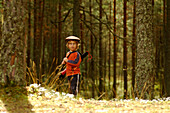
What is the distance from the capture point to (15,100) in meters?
4.22

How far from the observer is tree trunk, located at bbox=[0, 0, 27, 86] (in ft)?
15.1

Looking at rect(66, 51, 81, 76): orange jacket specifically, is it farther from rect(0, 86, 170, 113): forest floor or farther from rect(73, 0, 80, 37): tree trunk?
rect(73, 0, 80, 37): tree trunk

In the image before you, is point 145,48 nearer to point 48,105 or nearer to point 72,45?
point 72,45

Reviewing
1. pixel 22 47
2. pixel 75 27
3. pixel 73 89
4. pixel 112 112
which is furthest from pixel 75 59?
pixel 75 27

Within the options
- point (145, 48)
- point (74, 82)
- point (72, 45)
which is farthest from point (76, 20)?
point (74, 82)

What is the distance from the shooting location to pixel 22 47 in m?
4.78

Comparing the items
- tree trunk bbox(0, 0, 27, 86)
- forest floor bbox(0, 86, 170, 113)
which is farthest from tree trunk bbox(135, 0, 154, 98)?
tree trunk bbox(0, 0, 27, 86)

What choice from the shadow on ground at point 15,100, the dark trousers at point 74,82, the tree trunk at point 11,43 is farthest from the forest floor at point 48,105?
the dark trousers at point 74,82

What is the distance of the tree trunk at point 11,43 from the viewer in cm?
462

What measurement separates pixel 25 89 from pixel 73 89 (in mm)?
1452

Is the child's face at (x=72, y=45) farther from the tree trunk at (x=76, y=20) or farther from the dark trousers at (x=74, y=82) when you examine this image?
the tree trunk at (x=76, y=20)

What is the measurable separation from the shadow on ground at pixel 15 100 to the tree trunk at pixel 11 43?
21 centimetres

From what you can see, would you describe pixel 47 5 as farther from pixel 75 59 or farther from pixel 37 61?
pixel 75 59

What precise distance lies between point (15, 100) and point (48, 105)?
723mm
